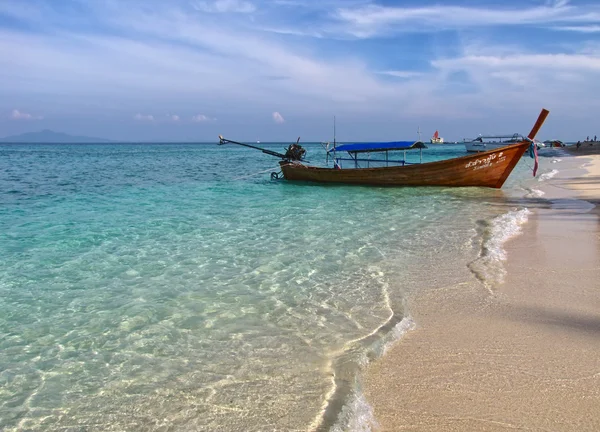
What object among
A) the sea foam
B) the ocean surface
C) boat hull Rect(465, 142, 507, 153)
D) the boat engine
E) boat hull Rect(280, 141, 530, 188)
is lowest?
the ocean surface

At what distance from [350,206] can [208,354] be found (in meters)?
10.8

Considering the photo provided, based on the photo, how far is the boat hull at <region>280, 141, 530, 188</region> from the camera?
1853 cm

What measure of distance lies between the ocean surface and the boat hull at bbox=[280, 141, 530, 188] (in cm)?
692

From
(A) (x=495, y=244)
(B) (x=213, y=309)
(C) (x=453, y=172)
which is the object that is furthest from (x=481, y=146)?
(B) (x=213, y=309)

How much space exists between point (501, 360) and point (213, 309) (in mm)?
3184

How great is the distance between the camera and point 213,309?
549 cm

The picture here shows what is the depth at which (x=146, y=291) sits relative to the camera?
621cm

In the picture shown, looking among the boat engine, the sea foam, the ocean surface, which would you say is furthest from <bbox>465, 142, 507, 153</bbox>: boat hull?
the ocean surface

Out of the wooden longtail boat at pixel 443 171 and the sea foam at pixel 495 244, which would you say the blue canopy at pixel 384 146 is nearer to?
the wooden longtail boat at pixel 443 171

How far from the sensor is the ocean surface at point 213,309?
3.45 m

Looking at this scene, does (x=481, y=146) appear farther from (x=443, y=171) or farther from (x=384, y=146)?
(x=443, y=171)

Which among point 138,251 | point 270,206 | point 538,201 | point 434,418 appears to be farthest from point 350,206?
point 434,418

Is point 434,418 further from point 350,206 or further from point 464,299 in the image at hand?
point 350,206

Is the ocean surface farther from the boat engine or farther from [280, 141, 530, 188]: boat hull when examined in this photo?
the boat engine
